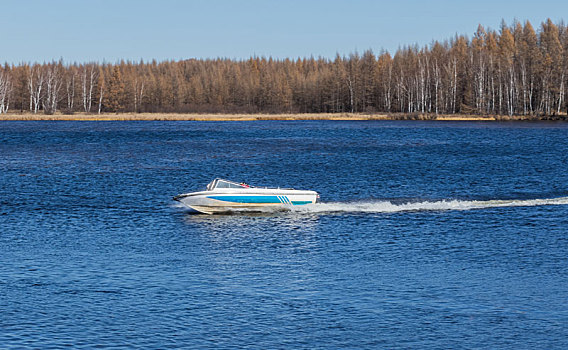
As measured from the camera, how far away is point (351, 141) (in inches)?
4476

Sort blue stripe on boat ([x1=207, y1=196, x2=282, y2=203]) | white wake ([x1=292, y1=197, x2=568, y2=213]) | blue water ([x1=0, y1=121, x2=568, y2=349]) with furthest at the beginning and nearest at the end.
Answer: white wake ([x1=292, y1=197, x2=568, y2=213]) < blue stripe on boat ([x1=207, y1=196, x2=282, y2=203]) < blue water ([x1=0, y1=121, x2=568, y2=349])

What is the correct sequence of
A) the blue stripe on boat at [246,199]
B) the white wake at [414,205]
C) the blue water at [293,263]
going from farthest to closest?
the white wake at [414,205]
the blue stripe on boat at [246,199]
the blue water at [293,263]

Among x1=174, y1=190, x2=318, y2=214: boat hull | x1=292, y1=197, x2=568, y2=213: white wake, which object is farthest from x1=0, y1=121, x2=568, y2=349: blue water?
x1=174, y1=190, x2=318, y2=214: boat hull

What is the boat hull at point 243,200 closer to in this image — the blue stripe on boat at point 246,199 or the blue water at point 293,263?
the blue stripe on boat at point 246,199

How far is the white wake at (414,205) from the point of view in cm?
4500

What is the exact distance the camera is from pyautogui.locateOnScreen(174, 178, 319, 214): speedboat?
43.4m

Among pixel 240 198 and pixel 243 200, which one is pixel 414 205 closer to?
pixel 243 200

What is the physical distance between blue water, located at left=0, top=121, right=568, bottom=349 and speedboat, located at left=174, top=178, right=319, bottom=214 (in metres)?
0.94

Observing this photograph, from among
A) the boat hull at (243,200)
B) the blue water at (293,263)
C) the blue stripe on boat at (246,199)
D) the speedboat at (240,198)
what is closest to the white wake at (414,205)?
the blue water at (293,263)

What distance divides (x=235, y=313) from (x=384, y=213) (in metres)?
22.1

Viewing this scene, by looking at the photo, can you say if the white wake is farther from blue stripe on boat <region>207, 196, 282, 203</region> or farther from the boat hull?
blue stripe on boat <region>207, 196, 282, 203</region>

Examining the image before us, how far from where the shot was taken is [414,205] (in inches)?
1854

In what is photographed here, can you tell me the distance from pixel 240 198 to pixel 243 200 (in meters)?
0.21

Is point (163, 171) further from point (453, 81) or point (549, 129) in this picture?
point (453, 81)
